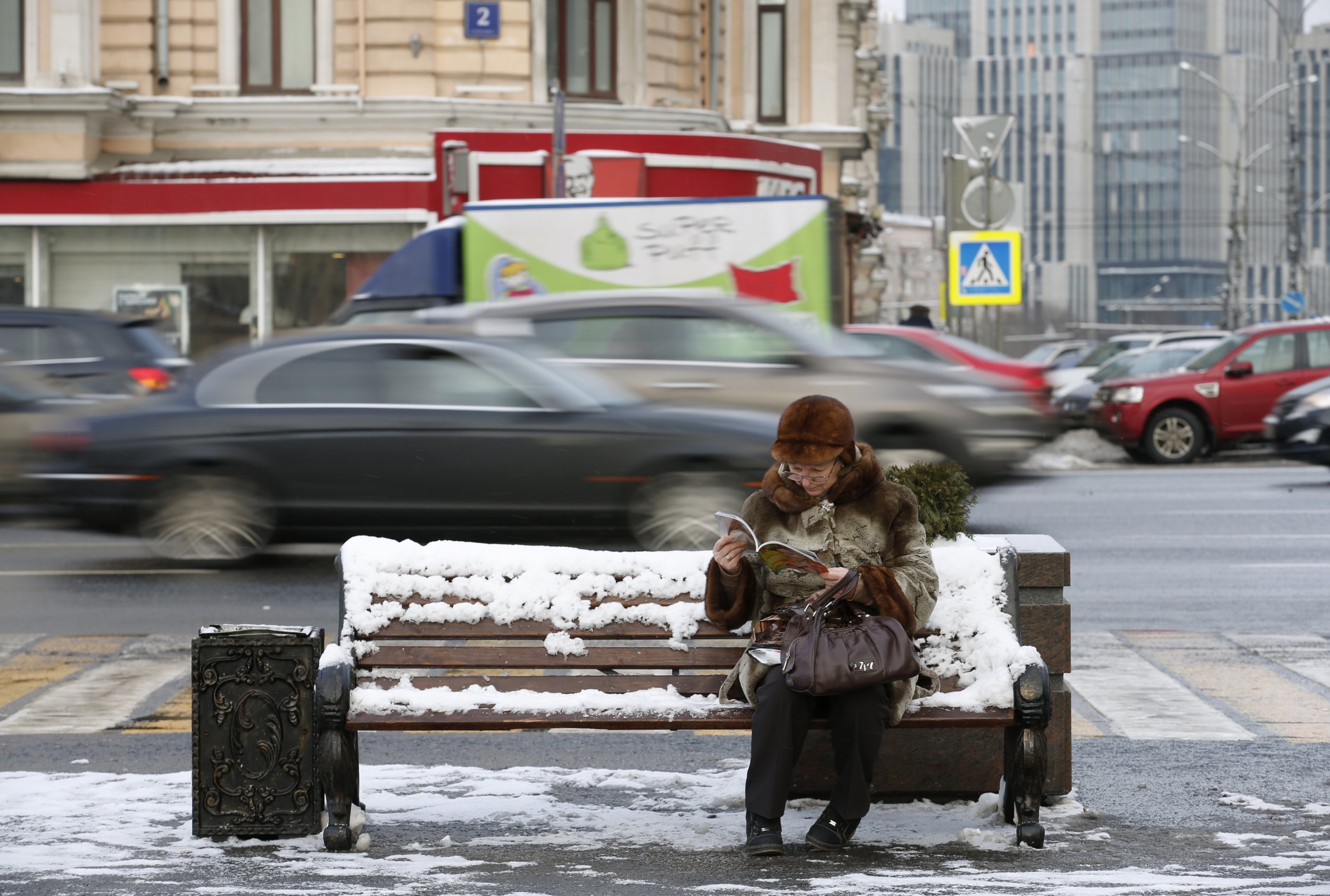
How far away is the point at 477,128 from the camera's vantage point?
24875 mm

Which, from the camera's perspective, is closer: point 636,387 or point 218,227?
point 636,387

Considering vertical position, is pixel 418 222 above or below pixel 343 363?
above

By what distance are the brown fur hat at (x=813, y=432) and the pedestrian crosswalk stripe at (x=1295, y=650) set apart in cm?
365

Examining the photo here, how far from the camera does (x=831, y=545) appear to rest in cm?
521

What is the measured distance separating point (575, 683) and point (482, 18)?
68.5 ft

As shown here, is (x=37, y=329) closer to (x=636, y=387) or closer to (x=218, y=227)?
(x=636, y=387)

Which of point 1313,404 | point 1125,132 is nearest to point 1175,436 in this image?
point 1313,404

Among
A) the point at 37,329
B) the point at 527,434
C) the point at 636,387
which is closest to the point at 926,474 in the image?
A: the point at 527,434

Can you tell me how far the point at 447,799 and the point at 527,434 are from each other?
565cm

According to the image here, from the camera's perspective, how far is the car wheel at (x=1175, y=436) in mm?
21703

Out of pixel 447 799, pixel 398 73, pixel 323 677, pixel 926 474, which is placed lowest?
pixel 447 799

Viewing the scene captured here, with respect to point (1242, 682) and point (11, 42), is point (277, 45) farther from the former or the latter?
point (1242, 682)

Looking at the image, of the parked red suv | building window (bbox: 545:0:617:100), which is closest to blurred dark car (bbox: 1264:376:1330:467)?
the parked red suv

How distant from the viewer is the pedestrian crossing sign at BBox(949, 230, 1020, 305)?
22.2m
